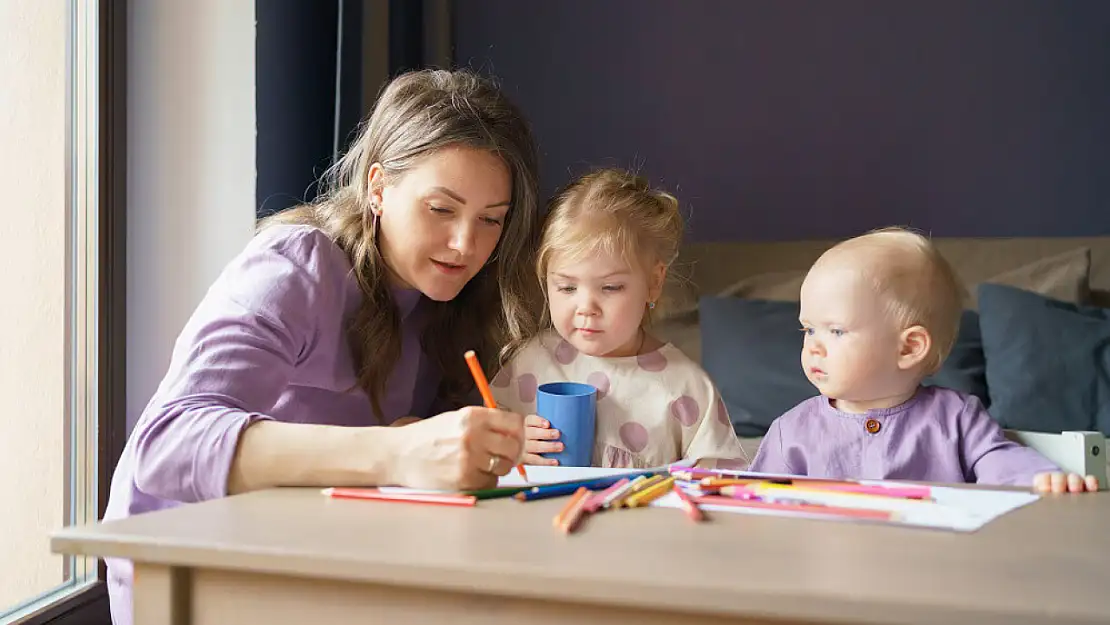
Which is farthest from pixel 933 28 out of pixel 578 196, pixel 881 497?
pixel 881 497

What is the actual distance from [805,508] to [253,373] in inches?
24.4

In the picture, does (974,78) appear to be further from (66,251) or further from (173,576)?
(173,576)

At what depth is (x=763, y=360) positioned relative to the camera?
219 centimetres

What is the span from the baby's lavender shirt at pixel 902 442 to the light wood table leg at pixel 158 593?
2.69ft

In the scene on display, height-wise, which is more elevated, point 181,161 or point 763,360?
point 181,161

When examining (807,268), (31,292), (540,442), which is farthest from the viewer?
(807,268)

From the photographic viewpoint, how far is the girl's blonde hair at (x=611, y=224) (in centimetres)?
146

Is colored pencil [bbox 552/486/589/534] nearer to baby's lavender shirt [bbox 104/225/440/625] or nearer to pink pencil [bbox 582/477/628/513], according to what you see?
pink pencil [bbox 582/477/628/513]

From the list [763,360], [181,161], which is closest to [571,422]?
[763,360]

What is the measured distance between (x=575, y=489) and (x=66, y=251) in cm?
154

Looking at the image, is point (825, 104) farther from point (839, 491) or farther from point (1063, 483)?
point (839, 491)

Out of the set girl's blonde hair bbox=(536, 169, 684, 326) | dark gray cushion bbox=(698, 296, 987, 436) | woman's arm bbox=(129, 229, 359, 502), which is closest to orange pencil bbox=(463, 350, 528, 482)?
woman's arm bbox=(129, 229, 359, 502)

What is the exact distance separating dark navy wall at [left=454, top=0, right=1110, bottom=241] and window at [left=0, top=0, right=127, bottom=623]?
109 centimetres

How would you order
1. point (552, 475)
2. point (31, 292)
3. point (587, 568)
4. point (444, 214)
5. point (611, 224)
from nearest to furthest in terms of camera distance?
1. point (587, 568)
2. point (552, 475)
3. point (444, 214)
4. point (611, 224)
5. point (31, 292)
